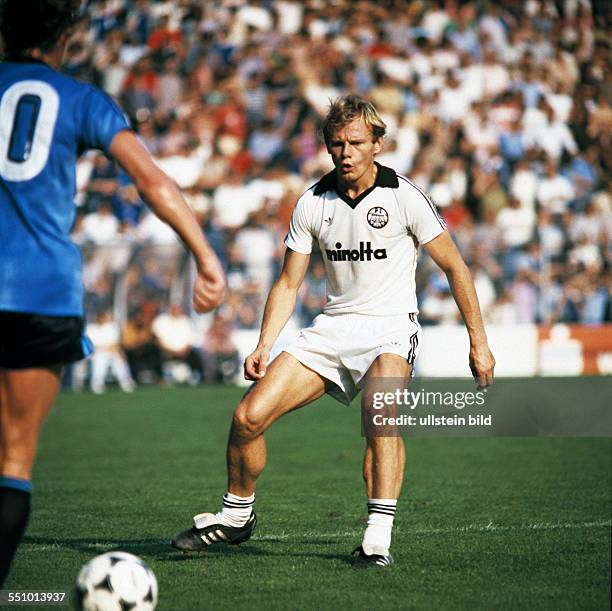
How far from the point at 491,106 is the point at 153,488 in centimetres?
1323

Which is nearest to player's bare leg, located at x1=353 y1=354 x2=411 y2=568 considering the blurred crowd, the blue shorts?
the blue shorts

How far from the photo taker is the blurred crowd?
63.4 ft

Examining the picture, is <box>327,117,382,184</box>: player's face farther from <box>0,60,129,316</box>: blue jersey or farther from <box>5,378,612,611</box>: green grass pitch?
<box>0,60,129,316</box>: blue jersey

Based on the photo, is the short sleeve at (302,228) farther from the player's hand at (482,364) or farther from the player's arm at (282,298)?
the player's hand at (482,364)

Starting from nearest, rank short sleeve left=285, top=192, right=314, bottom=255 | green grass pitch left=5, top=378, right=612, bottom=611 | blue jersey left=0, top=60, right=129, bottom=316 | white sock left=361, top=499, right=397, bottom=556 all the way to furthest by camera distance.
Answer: blue jersey left=0, top=60, right=129, bottom=316
green grass pitch left=5, top=378, right=612, bottom=611
white sock left=361, top=499, right=397, bottom=556
short sleeve left=285, top=192, right=314, bottom=255

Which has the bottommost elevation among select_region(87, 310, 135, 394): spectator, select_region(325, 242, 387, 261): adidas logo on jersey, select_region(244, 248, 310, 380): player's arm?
select_region(244, 248, 310, 380): player's arm

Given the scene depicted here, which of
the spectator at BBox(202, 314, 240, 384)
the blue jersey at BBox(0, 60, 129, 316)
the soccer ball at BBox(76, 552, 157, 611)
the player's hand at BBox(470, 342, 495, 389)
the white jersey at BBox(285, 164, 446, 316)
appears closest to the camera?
the blue jersey at BBox(0, 60, 129, 316)

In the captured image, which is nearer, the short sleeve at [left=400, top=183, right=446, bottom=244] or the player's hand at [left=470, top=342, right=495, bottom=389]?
the player's hand at [left=470, top=342, right=495, bottom=389]

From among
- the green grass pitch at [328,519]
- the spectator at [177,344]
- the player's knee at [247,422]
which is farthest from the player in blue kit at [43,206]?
the spectator at [177,344]

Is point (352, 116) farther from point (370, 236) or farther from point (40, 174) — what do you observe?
point (40, 174)

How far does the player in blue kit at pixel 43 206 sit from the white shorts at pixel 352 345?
222cm

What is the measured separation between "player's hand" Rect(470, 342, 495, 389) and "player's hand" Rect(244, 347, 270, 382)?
3.64 ft

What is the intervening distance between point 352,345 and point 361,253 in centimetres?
51

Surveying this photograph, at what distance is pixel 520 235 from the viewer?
19281mm
